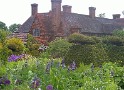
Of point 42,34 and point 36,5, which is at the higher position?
point 36,5

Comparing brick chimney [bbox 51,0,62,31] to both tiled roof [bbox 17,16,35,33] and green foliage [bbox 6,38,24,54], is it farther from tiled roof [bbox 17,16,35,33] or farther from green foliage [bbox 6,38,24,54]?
green foliage [bbox 6,38,24,54]

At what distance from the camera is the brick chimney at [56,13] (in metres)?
41.7

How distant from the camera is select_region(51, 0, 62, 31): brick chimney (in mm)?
41688

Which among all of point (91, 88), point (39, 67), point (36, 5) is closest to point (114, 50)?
point (39, 67)

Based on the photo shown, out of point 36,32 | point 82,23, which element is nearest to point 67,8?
point 82,23

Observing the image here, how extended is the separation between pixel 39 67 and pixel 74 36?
794cm

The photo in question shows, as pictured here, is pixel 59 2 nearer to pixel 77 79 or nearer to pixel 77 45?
pixel 77 45

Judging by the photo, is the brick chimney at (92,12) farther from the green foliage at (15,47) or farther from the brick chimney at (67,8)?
the green foliage at (15,47)

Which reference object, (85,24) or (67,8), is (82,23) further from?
(67,8)

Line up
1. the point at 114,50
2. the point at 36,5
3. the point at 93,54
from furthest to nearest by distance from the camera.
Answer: the point at 36,5, the point at 114,50, the point at 93,54

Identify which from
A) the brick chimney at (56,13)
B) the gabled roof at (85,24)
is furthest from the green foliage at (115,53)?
the gabled roof at (85,24)

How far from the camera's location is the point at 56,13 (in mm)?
42281

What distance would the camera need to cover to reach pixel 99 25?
51.4 m

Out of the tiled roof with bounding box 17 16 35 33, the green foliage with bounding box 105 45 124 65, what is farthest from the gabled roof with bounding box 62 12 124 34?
the green foliage with bounding box 105 45 124 65
